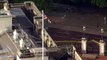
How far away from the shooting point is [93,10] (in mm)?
139250

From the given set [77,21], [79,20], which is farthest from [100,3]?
[77,21]

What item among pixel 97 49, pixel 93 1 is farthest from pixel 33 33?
pixel 93 1

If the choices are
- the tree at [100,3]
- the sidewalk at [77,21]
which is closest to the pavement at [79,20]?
the sidewalk at [77,21]

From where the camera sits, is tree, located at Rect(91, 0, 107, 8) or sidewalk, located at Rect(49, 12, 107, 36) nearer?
sidewalk, located at Rect(49, 12, 107, 36)

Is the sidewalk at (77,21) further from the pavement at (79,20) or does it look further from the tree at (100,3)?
the tree at (100,3)

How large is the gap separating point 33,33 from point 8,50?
409 inches

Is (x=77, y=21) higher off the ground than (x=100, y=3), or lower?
lower

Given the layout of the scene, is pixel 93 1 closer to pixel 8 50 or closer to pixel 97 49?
pixel 97 49

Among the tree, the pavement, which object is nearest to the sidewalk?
the pavement

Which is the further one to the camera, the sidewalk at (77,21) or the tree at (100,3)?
the tree at (100,3)

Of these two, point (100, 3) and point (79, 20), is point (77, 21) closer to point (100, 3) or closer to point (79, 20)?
point (79, 20)

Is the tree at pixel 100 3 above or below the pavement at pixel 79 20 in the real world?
above

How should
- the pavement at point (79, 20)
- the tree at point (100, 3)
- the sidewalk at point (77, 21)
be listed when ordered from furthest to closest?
1. the tree at point (100, 3)
2. the pavement at point (79, 20)
3. the sidewalk at point (77, 21)

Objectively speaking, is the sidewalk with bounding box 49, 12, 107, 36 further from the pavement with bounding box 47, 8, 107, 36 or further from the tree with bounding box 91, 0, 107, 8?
the tree with bounding box 91, 0, 107, 8
